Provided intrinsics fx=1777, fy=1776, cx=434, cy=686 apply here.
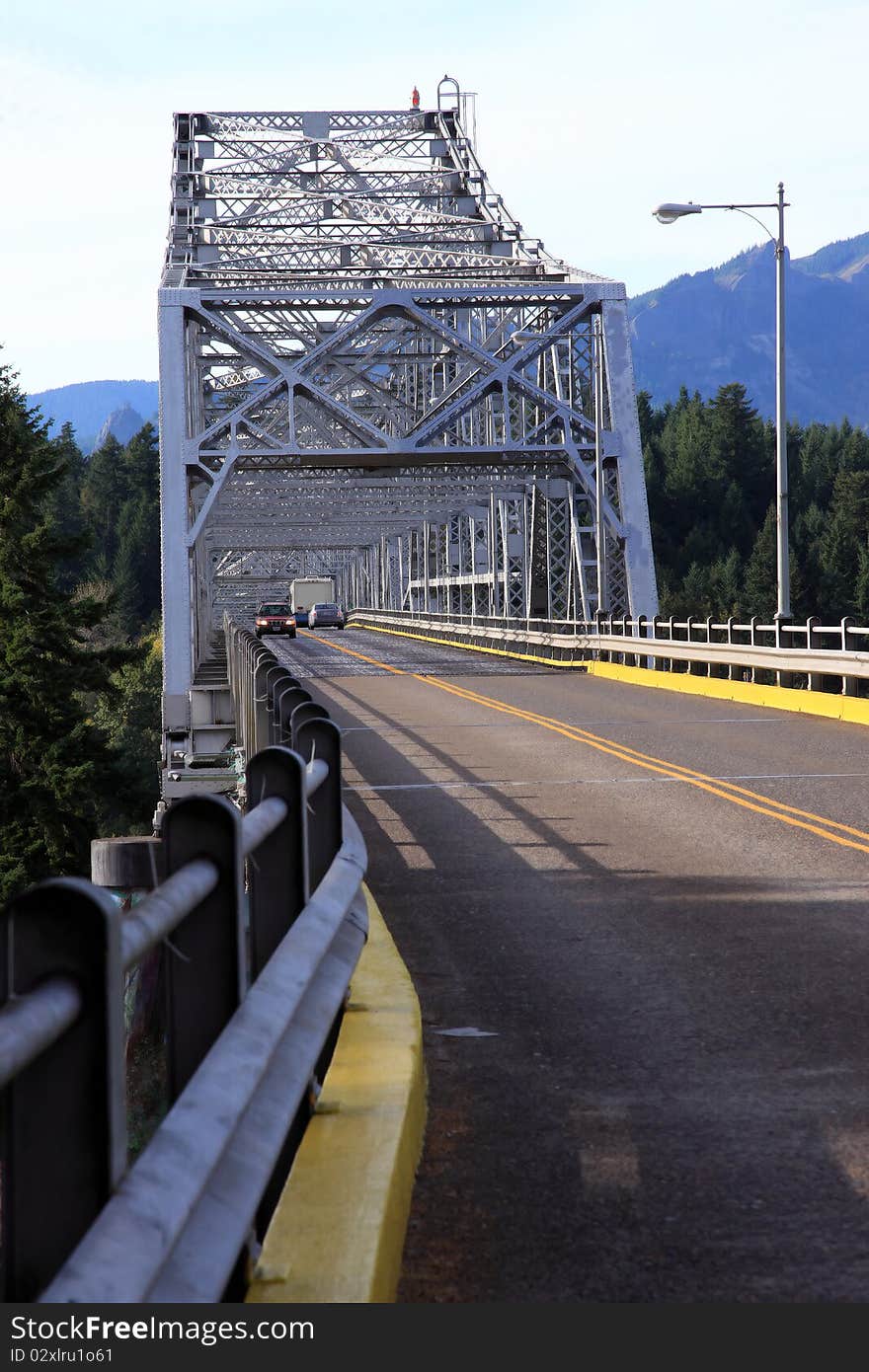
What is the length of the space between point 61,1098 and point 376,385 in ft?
203

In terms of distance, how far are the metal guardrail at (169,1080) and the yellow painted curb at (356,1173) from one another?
11 cm

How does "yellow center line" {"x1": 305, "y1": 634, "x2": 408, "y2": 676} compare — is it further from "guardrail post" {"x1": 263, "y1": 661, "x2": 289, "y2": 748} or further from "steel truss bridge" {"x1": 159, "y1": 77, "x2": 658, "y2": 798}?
"guardrail post" {"x1": 263, "y1": 661, "x2": 289, "y2": 748}

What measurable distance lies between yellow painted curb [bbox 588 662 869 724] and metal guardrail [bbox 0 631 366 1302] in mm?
20356

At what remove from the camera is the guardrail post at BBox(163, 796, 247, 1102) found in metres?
4.24

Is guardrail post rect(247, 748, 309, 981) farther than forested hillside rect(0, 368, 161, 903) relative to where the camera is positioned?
No

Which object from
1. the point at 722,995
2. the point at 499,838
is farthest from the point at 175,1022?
the point at 499,838

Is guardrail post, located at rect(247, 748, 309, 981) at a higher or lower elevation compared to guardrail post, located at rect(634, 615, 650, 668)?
higher

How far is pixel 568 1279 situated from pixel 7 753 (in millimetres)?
56729

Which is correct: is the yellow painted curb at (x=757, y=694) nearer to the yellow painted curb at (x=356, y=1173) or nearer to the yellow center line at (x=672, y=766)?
the yellow center line at (x=672, y=766)

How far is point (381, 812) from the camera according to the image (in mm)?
15016

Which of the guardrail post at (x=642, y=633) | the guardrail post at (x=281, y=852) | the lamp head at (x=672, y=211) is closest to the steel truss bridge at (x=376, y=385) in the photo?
the guardrail post at (x=642, y=633)

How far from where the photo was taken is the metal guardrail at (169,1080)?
279 centimetres

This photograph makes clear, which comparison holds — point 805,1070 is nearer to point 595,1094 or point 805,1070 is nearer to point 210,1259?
point 595,1094

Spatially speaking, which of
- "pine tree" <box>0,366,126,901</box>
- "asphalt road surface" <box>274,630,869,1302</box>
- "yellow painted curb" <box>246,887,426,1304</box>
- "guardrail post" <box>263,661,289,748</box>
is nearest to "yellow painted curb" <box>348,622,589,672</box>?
"pine tree" <box>0,366,126,901</box>
